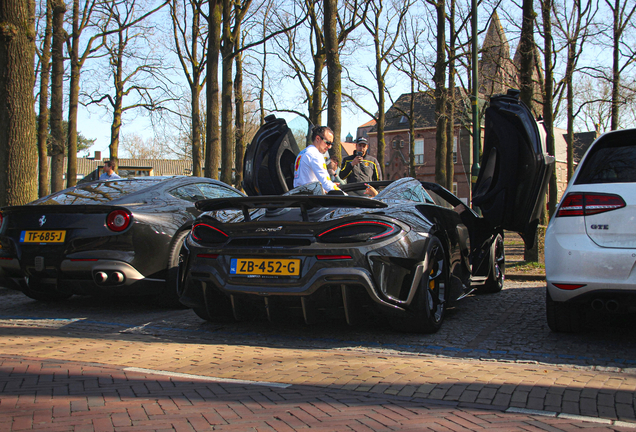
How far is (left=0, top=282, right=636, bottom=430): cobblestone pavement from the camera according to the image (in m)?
2.86

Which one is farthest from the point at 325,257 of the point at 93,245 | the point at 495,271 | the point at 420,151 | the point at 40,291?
the point at 420,151

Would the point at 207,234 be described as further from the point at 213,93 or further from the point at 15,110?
the point at 213,93

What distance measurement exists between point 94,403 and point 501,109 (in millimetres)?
4955

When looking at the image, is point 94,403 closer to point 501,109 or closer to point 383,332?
point 383,332

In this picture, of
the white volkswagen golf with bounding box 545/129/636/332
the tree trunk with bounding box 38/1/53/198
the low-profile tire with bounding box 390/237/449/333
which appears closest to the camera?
the white volkswagen golf with bounding box 545/129/636/332

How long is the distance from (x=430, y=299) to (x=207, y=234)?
194 cm

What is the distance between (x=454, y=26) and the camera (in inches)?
923

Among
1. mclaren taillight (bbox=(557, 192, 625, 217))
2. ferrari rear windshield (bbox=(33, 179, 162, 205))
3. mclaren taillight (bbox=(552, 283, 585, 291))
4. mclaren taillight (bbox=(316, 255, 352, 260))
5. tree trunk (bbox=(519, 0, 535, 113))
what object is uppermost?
tree trunk (bbox=(519, 0, 535, 113))

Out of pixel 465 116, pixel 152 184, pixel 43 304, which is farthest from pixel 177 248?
A: pixel 465 116

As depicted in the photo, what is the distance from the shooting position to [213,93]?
1678 centimetres

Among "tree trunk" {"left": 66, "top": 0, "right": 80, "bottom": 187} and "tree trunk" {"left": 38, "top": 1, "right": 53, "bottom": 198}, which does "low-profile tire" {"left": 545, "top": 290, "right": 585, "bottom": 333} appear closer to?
"tree trunk" {"left": 38, "top": 1, "right": 53, "bottom": 198}

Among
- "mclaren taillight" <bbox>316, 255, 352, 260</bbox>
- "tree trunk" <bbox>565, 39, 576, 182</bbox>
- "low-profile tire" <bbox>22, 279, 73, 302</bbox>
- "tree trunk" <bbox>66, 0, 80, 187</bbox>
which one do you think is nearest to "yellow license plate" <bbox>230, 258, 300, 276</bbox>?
"mclaren taillight" <bbox>316, 255, 352, 260</bbox>

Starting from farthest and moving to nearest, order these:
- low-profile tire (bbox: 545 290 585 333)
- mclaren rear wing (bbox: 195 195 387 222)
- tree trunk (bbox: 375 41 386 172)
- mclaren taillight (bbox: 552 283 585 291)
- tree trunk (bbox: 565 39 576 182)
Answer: tree trunk (bbox: 375 41 386 172) < tree trunk (bbox: 565 39 576 182) < low-profile tire (bbox: 545 290 585 333) < mclaren rear wing (bbox: 195 195 387 222) < mclaren taillight (bbox: 552 283 585 291)

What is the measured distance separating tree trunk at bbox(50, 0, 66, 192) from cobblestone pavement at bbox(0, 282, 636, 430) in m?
14.1
